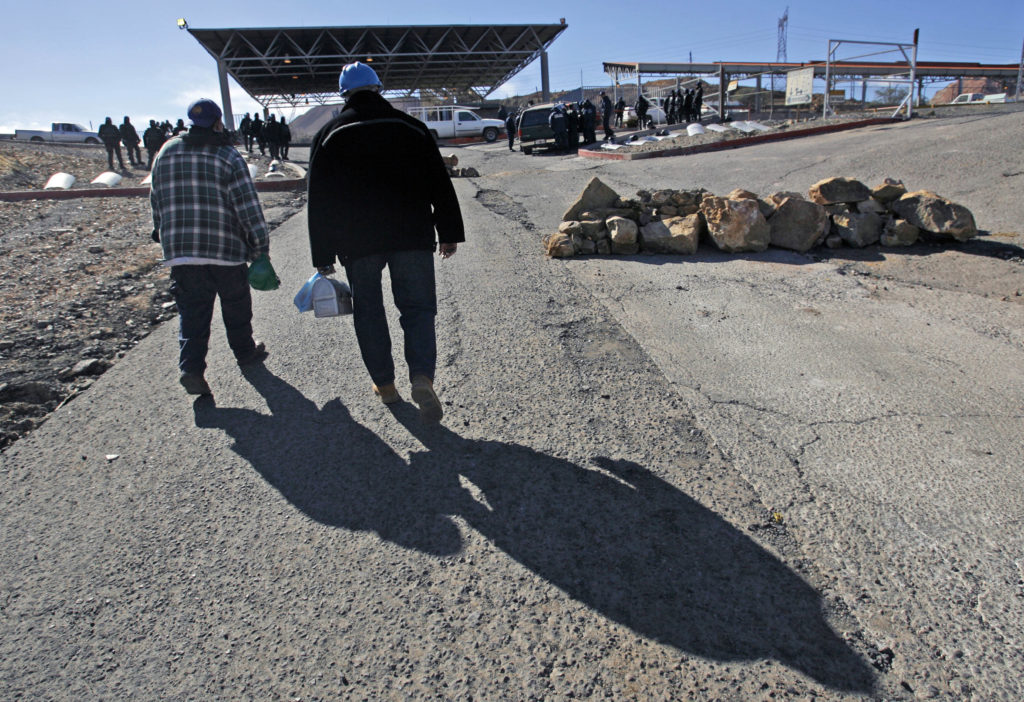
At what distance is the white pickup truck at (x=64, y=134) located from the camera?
142 feet

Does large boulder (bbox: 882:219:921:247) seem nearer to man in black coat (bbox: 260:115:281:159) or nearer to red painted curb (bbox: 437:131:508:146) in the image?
man in black coat (bbox: 260:115:281:159)

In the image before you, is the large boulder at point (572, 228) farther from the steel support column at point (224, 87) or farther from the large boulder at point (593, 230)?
the steel support column at point (224, 87)

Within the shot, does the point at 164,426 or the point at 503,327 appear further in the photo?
the point at 503,327

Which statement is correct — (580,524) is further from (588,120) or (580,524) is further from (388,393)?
(588,120)

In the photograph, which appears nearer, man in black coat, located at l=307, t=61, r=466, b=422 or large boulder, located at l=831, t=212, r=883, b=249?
man in black coat, located at l=307, t=61, r=466, b=422

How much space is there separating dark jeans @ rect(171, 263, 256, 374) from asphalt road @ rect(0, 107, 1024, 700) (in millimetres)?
272

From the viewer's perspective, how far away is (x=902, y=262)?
20.0 ft

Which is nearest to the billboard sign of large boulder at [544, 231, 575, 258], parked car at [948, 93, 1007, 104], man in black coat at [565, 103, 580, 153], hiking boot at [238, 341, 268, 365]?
man in black coat at [565, 103, 580, 153]

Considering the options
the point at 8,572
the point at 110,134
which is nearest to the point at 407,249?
the point at 8,572

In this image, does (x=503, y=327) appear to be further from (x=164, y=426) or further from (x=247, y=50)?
(x=247, y=50)

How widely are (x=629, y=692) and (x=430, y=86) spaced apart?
65.9 m

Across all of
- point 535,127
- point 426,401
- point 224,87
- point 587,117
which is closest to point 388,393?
point 426,401

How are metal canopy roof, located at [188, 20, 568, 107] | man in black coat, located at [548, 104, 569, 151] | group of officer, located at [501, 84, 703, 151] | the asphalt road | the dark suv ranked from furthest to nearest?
metal canopy roof, located at [188, 20, 568, 107], the dark suv, group of officer, located at [501, 84, 703, 151], man in black coat, located at [548, 104, 569, 151], the asphalt road

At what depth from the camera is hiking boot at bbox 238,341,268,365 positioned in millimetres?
4004
